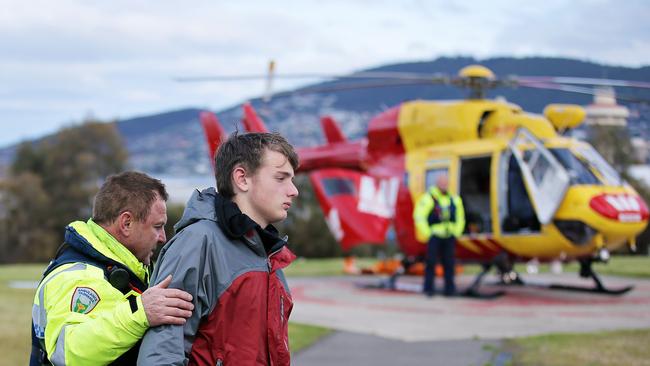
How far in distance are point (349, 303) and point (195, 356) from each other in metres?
9.76

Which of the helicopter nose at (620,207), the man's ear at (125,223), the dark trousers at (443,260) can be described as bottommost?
the dark trousers at (443,260)

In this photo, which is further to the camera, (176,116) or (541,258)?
(176,116)

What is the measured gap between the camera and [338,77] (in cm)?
1223

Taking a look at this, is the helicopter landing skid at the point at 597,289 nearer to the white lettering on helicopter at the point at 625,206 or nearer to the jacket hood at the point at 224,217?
the white lettering on helicopter at the point at 625,206

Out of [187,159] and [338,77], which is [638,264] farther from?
[187,159]

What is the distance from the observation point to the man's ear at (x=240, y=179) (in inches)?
109

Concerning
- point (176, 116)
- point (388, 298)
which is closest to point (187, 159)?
point (176, 116)

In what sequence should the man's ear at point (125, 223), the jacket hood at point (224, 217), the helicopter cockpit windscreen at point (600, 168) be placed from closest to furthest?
the jacket hood at point (224, 217), the man's ear at point (125, 223), the helicopter cockpit windscreen at point (600, 168)

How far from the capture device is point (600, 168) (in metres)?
12.1

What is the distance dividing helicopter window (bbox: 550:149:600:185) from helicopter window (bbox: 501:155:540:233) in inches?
25.8

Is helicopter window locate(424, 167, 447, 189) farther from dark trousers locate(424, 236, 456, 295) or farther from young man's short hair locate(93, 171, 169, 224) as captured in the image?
young man's short hair locate(93, 171, 169, 224)

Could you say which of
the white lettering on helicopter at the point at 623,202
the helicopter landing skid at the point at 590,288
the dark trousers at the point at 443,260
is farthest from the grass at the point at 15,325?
the helicopter landing skid at the point at 590,288

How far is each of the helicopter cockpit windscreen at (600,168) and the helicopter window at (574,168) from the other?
14 cm

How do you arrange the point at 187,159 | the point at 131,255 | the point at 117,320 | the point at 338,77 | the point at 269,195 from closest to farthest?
the point at 117,320, the point at 269,195, the point at 131,255, the point at 338,77, the point at 187,159
